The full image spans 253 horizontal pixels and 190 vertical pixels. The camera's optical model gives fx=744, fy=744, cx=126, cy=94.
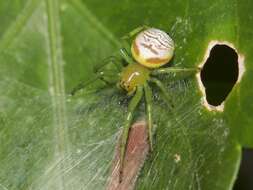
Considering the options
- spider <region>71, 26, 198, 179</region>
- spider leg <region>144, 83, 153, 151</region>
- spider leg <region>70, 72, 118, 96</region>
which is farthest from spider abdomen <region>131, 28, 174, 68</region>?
spider leg <region>70, 72, 118, 96</region>

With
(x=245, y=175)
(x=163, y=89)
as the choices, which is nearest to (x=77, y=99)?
(x=163, y=89)

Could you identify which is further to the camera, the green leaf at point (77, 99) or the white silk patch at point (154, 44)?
the white silk patch at point (154, 44)

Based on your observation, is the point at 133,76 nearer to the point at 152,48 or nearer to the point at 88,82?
the point at 152,48

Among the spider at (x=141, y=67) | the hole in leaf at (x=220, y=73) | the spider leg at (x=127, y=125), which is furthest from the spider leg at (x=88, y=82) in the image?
the hole in leaf at (x=220, y=73)

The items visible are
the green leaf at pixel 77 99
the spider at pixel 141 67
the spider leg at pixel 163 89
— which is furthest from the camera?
the spider leg at pixel 163 89

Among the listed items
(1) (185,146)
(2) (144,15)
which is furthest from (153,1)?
(1) (185,146)

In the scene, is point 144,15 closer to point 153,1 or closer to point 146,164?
point 153,1

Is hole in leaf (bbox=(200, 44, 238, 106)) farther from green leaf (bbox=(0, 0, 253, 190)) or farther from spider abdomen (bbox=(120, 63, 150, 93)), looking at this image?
spider abdomen (bbox=(120, 63, 150, 93))

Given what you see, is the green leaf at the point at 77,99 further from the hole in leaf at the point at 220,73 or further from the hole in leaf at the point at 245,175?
the hole in leaf at the point at 245,175
